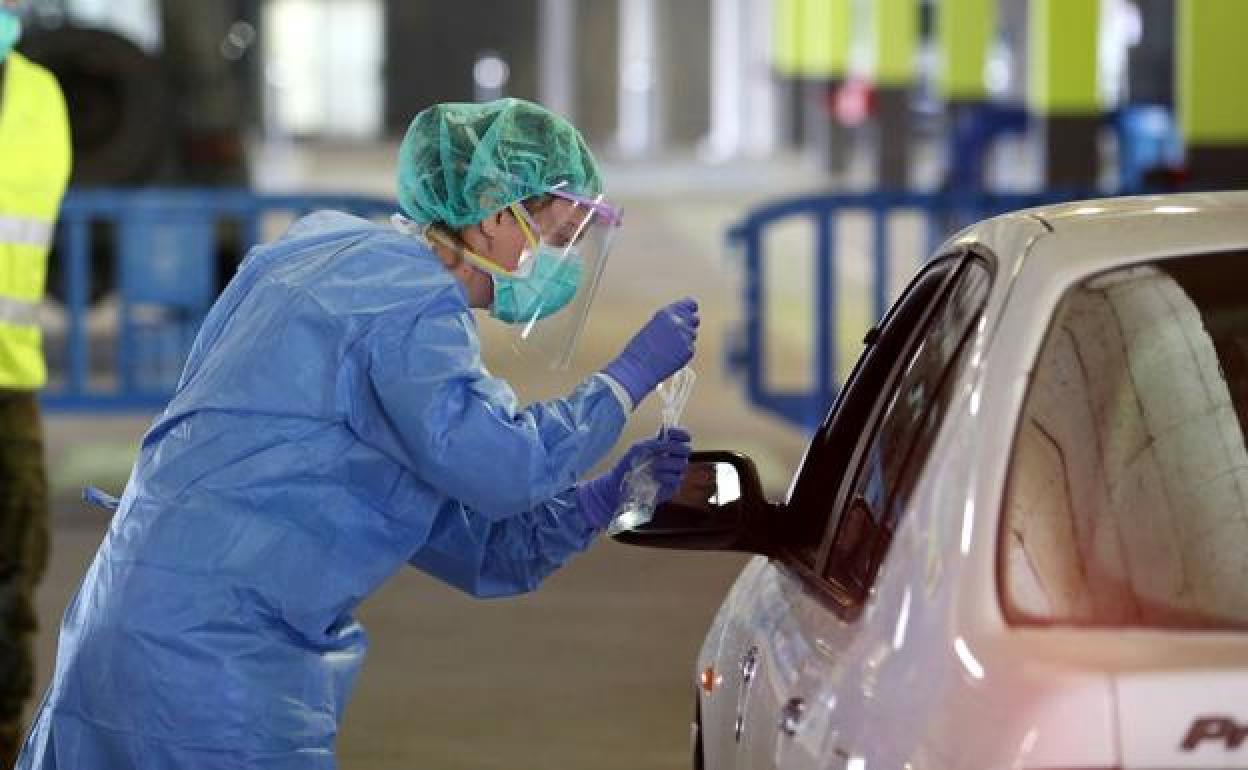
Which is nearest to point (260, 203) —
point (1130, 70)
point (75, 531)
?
point (75, 531)

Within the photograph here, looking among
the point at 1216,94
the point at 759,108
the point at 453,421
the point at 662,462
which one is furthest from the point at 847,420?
the point at 759,108

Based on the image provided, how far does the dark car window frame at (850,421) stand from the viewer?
432 centimetres

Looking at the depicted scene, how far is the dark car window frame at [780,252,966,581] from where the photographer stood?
4.32 meters

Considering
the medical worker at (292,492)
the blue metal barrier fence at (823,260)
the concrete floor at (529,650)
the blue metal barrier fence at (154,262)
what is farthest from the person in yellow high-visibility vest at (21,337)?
the blue metal barrier fence at (823,260)

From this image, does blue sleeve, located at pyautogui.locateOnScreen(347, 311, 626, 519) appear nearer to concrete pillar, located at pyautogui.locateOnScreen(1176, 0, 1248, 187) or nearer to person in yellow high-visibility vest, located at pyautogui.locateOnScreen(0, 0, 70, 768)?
person in yellow high-visibility vest, located at pyautogui.locateOnScreen(0, 0, 70, 768)

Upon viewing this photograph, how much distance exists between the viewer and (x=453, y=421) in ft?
13.5

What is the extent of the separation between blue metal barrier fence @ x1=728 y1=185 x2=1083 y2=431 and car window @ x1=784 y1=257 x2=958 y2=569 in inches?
336

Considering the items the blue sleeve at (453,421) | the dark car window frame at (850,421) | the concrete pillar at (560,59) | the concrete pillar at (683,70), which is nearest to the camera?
the blue sleeve at (453,421)

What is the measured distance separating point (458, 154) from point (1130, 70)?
1127 inches

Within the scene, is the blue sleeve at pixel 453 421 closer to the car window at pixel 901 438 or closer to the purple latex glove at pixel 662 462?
the purple latex glove at pixel 662 462

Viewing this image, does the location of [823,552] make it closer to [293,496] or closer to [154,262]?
[293,496]

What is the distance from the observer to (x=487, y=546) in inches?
183

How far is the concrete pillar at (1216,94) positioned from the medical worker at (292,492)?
10.4 meters

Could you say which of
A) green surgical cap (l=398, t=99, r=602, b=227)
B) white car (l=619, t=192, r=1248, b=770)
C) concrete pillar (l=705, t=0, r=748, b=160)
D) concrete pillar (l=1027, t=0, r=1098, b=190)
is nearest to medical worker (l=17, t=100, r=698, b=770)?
green surgical cap (l=398, t=99, r=602, b=227)
